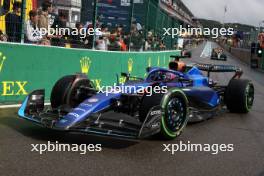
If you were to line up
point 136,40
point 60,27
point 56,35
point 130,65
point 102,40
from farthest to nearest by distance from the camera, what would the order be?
1. point 136,40
2. point 130,65
3. point 102,40
4. point 60,27
5. point 56,35

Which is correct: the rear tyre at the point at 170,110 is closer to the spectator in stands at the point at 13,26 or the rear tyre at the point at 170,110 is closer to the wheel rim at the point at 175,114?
the wheel rim at the point at 175,114

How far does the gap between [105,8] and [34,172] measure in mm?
10477

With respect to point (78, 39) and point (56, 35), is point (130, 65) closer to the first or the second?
point (78, 39)

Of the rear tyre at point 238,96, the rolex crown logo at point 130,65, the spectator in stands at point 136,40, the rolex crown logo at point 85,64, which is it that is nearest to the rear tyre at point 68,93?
the rolex crown logo at point 85,64

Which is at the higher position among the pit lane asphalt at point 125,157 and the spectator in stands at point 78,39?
the spectator in stands at point 78,39

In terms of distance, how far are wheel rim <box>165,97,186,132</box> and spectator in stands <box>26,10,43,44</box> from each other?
363cm

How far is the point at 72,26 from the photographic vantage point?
10.1 metres

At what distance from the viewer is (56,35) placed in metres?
9.28

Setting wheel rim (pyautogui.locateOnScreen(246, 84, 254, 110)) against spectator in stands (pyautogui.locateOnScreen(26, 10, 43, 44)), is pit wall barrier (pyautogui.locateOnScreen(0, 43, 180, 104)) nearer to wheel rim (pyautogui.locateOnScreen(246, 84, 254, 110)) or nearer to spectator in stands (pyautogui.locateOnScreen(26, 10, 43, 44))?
spectator in stands (pyautogui.locateOnScreen(26, 10, 43, 44))

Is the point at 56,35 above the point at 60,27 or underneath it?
underneath

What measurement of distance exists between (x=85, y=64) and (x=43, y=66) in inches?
55.9

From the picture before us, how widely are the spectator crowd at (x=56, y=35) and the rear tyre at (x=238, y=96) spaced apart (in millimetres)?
3499

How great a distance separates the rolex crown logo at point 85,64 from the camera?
9703mm

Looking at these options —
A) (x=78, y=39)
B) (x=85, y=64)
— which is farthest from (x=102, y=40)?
(x=85, y=64)
